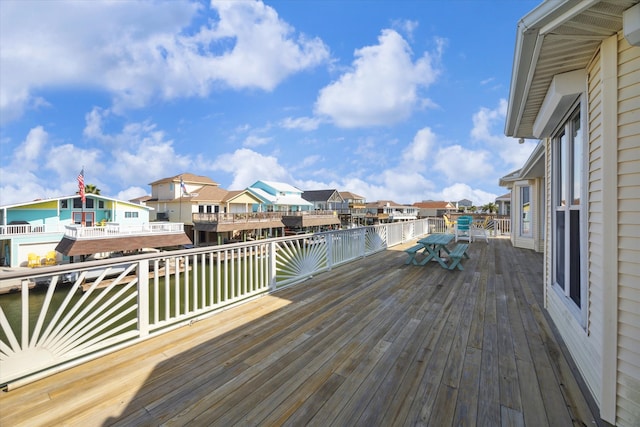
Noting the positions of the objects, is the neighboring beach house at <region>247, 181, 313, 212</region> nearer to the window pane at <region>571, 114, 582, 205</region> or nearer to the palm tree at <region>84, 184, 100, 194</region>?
the palm tree at <region>84, 184, 100, 194</region>

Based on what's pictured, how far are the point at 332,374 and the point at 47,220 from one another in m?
23.1

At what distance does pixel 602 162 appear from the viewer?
5.32 feet

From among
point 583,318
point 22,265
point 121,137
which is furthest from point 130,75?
point 583,318

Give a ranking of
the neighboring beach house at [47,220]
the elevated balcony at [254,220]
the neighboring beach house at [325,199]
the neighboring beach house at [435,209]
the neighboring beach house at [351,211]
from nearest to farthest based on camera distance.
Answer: the neighboring beach house at [47,220], the elevated balcony at [254,220], the neighboring beach house at [351,211], the neighboring beach house at [325,199], the neighboring beach house at [435,209]

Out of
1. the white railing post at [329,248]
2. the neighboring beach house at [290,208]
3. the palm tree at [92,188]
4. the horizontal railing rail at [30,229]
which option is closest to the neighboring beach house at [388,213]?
the neighboring beach house at [290,208]

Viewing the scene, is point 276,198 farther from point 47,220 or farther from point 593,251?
point 593,251

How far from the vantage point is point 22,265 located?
1472 centimetres

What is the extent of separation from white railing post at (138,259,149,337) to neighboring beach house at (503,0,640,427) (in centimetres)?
354

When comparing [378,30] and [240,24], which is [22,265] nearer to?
[240,24]

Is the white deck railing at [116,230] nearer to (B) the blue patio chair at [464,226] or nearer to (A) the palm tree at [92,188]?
(B) the blue patio chair at [464,226]

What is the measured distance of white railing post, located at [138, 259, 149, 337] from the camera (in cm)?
249

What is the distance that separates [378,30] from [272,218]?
606 inches

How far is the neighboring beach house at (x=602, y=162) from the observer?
147 cm

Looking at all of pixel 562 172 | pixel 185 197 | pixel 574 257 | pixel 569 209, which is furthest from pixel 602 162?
pixel 185 197
